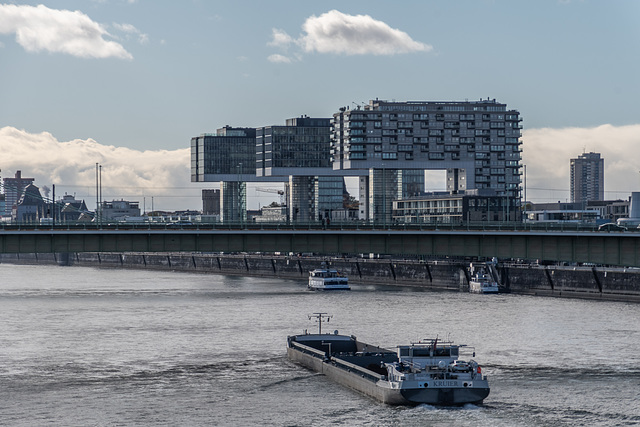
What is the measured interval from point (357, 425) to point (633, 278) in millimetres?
86644

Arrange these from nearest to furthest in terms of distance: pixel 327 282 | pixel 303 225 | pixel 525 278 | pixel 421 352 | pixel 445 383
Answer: pixel 445 383
pixel 421 352
pixel 303 225
pixel 525 278
pixel 327 282

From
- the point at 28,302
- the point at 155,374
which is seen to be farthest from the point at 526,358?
the point at 28,302

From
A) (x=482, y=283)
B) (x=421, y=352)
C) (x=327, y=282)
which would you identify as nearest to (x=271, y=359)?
(x=421, y=352)

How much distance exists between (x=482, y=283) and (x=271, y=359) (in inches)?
3062

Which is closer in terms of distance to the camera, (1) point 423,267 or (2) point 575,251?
(2) point 575,251

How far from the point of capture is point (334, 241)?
4729 inches

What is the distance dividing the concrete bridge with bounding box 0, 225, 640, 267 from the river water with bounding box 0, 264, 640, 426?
6723 millimetres

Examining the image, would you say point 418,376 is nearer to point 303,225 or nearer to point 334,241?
point 334,241

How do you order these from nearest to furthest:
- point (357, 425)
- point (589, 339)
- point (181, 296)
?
point (357, 425)
point (589, 339)
point (181, 296)

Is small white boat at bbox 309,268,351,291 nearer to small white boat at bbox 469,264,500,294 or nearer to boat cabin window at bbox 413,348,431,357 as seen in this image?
small white boat at bbox 469,264,500,294

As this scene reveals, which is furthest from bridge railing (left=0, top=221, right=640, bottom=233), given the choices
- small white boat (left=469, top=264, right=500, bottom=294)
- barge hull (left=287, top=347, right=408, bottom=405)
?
small white boat (left=469, top=264, right=500, bottom=294)

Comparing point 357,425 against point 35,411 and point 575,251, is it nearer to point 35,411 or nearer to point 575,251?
point 35,411

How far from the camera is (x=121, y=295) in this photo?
15550 centimetres

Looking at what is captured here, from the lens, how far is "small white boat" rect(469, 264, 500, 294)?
157750mm
